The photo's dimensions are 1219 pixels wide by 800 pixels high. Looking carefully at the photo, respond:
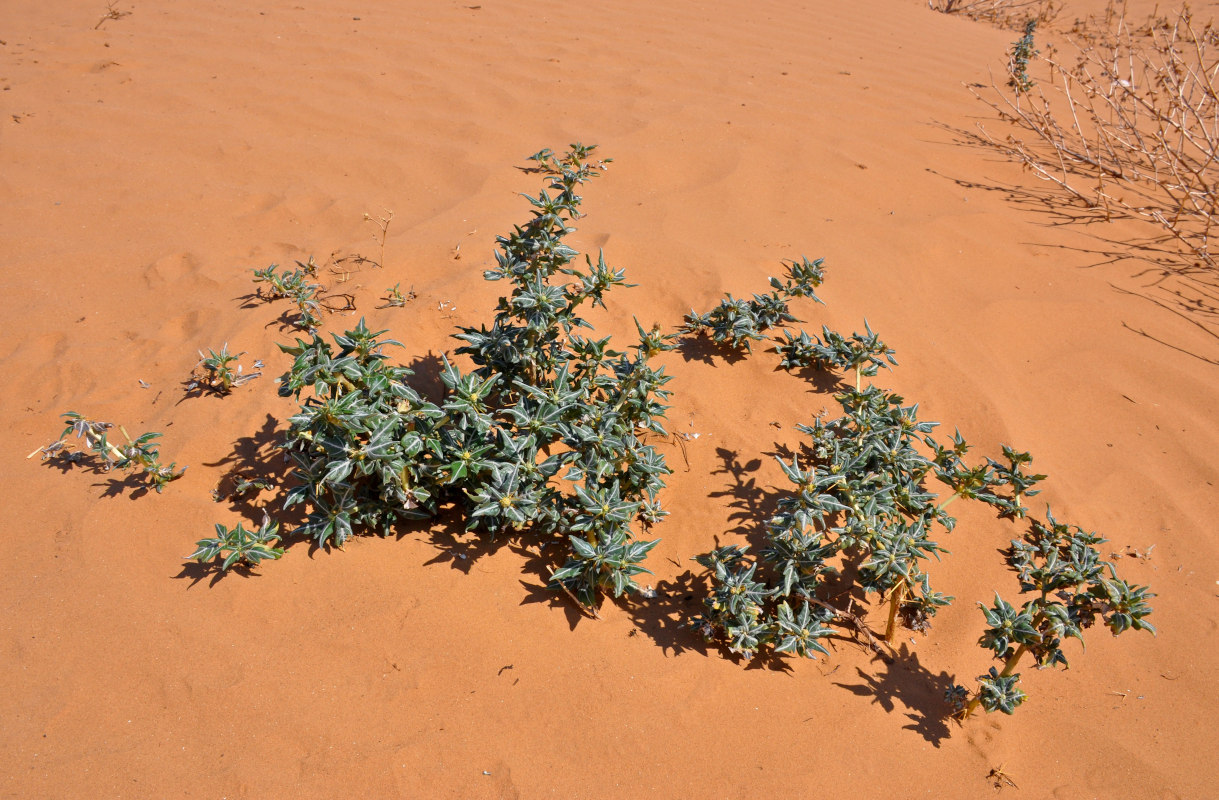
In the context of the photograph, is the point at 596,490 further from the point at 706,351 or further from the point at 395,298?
the point at 395,298

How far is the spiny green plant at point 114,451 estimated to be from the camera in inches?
88.4

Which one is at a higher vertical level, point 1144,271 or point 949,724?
point 1144,271

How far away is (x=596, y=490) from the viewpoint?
197 centimetres

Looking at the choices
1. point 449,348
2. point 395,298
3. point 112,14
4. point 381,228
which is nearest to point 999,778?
point 449,348

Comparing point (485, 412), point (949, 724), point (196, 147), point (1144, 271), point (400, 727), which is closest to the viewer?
point (400, 727)

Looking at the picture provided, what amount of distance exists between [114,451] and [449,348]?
1.21 metres

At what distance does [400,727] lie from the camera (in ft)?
5.90

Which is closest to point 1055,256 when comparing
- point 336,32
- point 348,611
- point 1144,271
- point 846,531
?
point 1144,271

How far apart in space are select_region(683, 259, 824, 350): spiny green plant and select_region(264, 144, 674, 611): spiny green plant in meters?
0.72

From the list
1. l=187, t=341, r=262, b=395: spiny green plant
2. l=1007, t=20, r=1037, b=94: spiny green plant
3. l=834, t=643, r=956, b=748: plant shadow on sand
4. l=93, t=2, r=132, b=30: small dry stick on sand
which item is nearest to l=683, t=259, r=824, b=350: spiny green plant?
l=834, t=643, r=956, b=748: plant shadow on sand

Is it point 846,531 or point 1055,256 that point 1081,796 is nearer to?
point 846,531

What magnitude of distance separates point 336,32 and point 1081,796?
23.4ft

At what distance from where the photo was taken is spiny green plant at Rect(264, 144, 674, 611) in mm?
1859

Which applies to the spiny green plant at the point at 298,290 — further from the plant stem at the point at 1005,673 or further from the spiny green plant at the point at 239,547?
the plant stem at the point at 1005,673
